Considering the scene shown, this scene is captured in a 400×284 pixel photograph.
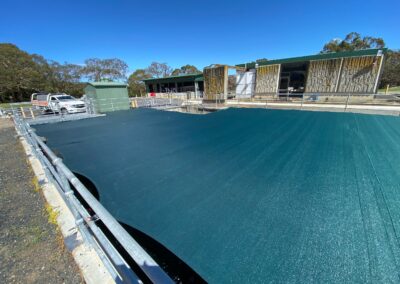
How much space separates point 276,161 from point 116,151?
3.12 m

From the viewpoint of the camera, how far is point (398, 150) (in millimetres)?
2980

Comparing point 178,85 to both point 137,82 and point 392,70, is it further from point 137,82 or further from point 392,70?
point 392,70

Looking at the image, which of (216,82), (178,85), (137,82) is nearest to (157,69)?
(137,82)

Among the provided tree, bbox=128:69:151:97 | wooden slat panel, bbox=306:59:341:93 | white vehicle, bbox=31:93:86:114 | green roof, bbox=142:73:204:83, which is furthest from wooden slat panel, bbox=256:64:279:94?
tree, bbox=128:69:151:97

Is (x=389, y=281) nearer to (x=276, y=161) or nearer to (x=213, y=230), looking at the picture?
(x=213, y=230)

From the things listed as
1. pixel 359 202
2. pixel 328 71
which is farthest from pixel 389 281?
pixel 328 71

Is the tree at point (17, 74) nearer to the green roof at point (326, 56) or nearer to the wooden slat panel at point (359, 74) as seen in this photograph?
the green roof at point (326, 56)

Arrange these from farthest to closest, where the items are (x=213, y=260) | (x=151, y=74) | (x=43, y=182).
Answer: (x=151, y=74)
(x=43, y=182)
(x=213, y=260)

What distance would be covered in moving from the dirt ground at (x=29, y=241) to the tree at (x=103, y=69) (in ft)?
122

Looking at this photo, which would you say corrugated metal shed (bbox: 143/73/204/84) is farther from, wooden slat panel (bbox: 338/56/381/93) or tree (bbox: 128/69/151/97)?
wooden slat panel (bbox: 338/56/381/93)

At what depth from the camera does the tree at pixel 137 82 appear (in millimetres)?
34438

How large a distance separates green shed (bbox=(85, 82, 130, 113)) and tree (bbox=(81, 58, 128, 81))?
1132 inches

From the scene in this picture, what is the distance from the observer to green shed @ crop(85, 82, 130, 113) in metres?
9.58

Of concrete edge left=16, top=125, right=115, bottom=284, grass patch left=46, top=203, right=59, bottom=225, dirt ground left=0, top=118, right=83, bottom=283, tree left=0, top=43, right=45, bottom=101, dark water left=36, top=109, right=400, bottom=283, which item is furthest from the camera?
tree left=0, top=43, right=45, bottom=101
